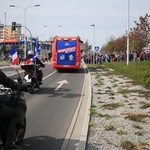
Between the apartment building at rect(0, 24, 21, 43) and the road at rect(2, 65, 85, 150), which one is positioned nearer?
the road at rect(2, 65, 85, 150)

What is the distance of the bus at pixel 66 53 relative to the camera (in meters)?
26.0

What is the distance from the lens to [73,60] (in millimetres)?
26141

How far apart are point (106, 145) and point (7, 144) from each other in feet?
6.42

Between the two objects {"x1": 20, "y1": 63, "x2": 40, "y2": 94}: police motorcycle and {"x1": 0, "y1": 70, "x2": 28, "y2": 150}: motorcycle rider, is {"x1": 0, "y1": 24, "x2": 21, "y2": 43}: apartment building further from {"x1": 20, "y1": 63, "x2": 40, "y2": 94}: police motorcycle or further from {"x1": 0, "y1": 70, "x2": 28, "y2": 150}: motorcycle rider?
{"x1": 0, "y1": 70, "x2": 28, "y2": 150}: motorcycle rider

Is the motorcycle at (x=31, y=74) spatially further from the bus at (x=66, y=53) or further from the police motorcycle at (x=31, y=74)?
the bus at (x=66, y=53)

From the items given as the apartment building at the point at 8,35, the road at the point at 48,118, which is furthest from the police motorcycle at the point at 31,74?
the apartment building at the point at 8,35

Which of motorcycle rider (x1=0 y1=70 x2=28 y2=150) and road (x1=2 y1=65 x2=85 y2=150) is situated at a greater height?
motorcycle rider (x1=0 y1=70 x2=28 y2=150)

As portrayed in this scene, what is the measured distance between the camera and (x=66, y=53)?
26.0 metres

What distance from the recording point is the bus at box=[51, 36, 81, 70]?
26.0 meters

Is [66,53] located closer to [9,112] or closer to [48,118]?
[48,118]

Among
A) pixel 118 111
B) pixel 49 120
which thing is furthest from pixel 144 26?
pixel 49 120

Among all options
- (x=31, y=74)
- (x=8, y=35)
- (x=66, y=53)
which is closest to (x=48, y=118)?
(x=31, y=74)

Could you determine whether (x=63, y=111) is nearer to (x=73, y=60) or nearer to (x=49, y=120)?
(x=49, y=120)

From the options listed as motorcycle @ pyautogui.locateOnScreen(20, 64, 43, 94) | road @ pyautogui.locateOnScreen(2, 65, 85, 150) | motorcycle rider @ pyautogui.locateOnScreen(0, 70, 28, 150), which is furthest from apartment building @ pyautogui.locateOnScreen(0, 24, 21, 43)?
motorcycle rider @ pyautogui.locateOnScreen(0, 70, 28, 150)
